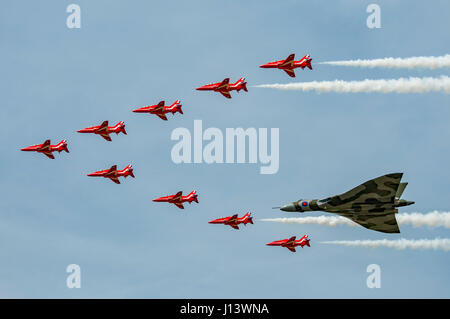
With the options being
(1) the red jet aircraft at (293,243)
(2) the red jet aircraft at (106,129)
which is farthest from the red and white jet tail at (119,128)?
(1) the red jet aircraft at (293,243)

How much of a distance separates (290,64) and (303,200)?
997 inches

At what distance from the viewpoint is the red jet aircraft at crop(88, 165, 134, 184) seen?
160 metres

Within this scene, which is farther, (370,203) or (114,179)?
(114,179)

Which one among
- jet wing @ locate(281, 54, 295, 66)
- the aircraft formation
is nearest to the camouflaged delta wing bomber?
the aircraft formation

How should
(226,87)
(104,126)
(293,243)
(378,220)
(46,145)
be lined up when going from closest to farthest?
1. (378,220)
2. (293,243)
3. (226,87)
4. (104,126)
5. (46,145)

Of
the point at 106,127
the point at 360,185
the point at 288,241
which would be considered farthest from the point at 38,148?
the point at 360,185

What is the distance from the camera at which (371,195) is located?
14262 centimetres

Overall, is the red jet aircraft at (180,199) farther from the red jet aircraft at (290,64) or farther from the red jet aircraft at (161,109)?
the red jet aircraft at (290,64)

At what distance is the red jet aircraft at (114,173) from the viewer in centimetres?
15975

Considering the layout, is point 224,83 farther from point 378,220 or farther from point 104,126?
point 378,220

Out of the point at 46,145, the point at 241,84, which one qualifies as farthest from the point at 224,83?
the point at 46,145

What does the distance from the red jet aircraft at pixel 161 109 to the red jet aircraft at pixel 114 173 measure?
31.0ft
